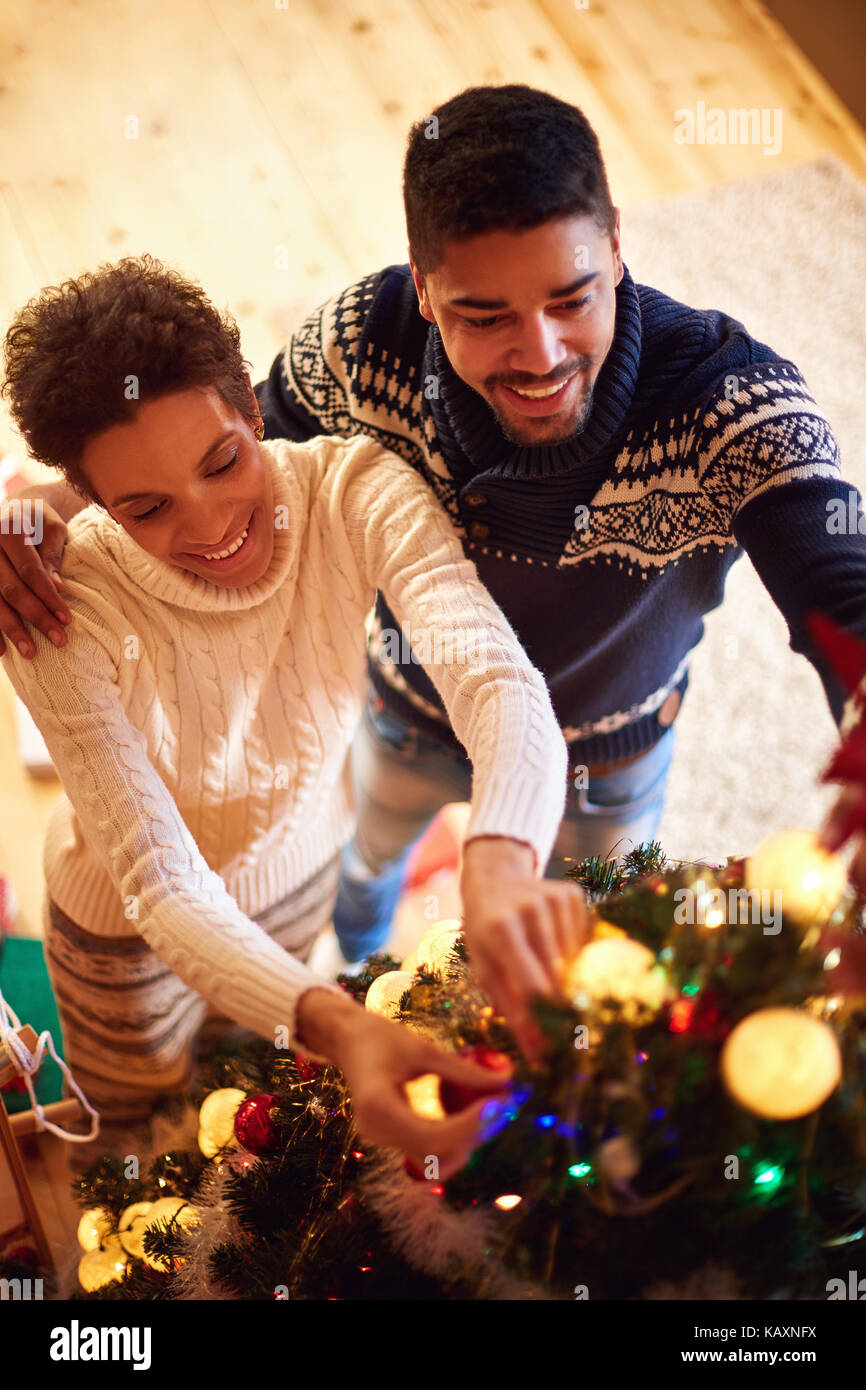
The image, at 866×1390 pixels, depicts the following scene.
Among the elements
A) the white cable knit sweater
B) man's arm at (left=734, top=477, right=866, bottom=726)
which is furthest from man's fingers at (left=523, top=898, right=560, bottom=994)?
man's arm at (left=734, top=477, right=866, bottom=726)

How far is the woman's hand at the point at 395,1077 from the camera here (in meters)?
0.61

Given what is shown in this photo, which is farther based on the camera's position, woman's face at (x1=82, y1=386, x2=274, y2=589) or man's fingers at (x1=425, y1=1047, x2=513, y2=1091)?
woman's face at (x1=82, y1=386, x2=274, y2=589)

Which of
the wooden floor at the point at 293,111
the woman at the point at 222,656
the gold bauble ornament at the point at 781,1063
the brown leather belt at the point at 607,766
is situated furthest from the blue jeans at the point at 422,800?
the wooden floor at the point at 293,111

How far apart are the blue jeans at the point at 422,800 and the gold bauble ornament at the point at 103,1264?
2.06ft

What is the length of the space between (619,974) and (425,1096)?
0.50 feet

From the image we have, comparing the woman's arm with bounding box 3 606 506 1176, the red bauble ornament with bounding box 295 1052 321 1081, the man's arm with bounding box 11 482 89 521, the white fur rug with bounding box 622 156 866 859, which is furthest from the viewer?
the white fur rug with bounding box 622 156 866 859

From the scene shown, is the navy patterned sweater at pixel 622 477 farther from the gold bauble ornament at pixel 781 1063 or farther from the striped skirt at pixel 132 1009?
the striped skirt at pixel 132 1009

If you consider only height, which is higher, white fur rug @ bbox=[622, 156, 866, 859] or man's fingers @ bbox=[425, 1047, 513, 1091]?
white fur rug @ bbox=[622, 156, 866, 859]

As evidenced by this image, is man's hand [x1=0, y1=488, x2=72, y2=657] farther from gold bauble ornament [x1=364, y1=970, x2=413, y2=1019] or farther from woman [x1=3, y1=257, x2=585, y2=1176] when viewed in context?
gold bauble ornament [x1=364, y1=970, x2=413, y2=1019]

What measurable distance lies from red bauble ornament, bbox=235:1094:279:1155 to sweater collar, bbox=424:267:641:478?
0.59 meters

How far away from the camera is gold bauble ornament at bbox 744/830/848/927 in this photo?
0.59 m

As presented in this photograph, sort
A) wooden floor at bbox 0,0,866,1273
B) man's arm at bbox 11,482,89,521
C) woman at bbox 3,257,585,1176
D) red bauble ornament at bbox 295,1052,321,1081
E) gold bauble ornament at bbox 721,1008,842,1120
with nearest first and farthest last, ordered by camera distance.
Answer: gold bauble ornament at bbox 721,1008,842,1120 → woman at bbox 3,257,585,1176 → red bauble ornament at bbox 295,1052,321,1081 → man's arm at bbox 11,482,89,521 → wooden floor at bbox 0,0,866,1273

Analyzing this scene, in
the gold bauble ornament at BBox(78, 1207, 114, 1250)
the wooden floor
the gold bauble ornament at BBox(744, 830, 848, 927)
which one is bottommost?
the gold bauble ornament at BBox(78, 1207, 114, 1250)
